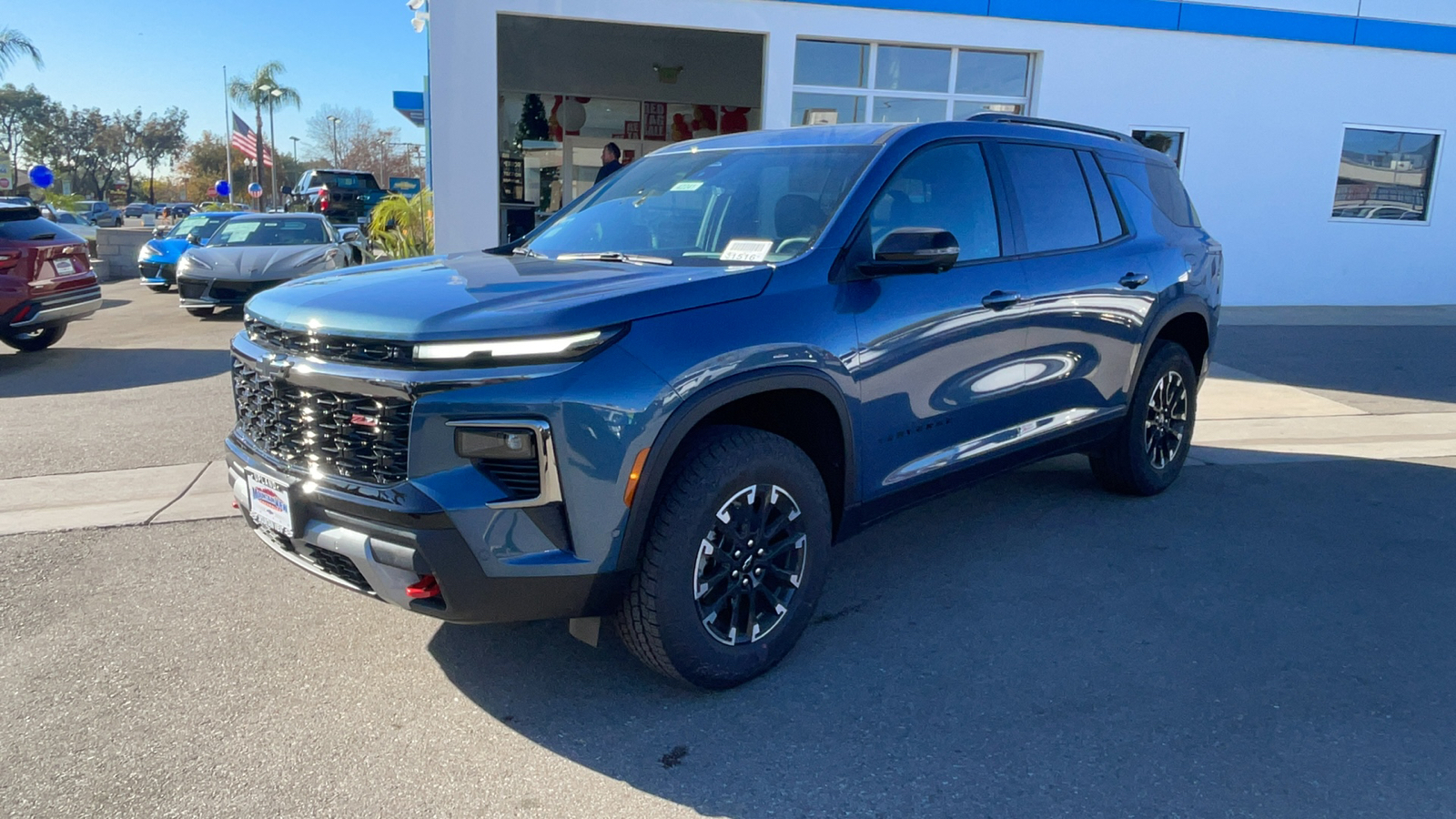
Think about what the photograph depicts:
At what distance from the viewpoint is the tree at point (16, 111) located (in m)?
69.2

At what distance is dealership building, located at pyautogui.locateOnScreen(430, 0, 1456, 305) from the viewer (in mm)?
11305

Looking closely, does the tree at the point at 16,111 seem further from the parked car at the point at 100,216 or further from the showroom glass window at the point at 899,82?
Answer: the showroom glass window at the point at 899,82

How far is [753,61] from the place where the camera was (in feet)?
60.3

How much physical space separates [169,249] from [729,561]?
52.9ft

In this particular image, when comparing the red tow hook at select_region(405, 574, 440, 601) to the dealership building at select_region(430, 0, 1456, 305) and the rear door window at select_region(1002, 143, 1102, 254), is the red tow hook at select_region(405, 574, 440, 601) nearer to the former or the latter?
the rear door window at select_region(1002, 143, 1102, 254)

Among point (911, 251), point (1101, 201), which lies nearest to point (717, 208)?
point (911, 251)

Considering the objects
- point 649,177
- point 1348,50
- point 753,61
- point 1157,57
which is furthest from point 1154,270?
point 753,61

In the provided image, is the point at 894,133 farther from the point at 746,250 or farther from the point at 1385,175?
the point at 1385,175

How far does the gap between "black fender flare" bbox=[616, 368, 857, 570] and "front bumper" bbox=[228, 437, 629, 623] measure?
0.12 metres

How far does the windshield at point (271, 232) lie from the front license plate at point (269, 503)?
11.5 metres

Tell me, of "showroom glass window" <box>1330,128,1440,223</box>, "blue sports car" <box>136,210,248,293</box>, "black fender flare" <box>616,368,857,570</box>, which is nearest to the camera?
"black fender flare" <box>616,368,857,570</box>

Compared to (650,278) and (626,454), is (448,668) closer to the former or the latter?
(626,454)

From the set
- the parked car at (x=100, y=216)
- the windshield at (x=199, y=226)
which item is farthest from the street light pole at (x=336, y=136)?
the windshield at (x=199, y=226)

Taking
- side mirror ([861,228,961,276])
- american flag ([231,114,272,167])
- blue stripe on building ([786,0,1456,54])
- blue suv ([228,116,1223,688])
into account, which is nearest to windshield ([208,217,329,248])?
blue stripe on building ([786,0,1456,54])
